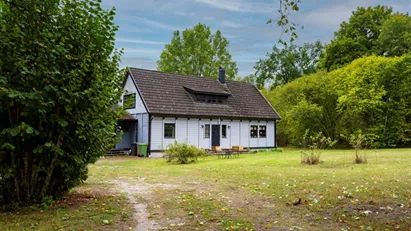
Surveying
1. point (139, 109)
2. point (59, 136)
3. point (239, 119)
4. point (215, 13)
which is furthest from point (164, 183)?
point (239, 119)

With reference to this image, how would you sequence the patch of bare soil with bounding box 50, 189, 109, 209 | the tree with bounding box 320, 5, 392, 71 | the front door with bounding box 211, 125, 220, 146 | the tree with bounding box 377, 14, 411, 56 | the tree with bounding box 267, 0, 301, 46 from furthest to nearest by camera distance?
the tree with bounding box 320, 5, 392, 71 < the tree with bounding box 377, 14, 411, 56 < the front door with bounding box 211, 125, 220, 146 < the patch of bare soil with bounding box 50, 189, 109, 209 < the tree with bounding box 267, 0, 301, 46

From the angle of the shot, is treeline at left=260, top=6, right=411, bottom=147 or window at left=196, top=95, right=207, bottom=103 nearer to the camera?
window at left=196, top=95, right=207, bottom=103

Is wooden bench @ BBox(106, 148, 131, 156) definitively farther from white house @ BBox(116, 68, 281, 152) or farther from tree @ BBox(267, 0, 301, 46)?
tree @ BBox(267, 0, 301, 46)

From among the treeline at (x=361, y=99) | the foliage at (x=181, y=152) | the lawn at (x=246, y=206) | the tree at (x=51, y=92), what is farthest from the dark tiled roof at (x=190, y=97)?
the tree at (x=51, y=92)

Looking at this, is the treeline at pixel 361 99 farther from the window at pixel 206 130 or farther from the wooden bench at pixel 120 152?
the wooden bench at pixel 120 152

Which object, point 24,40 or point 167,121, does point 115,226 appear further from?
point 167,121

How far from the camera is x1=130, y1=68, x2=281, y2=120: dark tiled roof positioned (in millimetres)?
24281

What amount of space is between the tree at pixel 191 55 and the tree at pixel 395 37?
2025 cm

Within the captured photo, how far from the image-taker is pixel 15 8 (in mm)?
6078

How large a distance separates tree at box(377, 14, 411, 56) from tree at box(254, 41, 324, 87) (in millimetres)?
15618

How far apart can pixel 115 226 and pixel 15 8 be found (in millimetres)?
4230

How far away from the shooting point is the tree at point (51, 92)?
19.2ft

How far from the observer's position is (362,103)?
28594 millimetres

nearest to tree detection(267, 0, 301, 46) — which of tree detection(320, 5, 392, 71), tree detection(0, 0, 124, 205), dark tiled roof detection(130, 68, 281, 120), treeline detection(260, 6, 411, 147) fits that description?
tree detection(0, 0, 124, 205)
